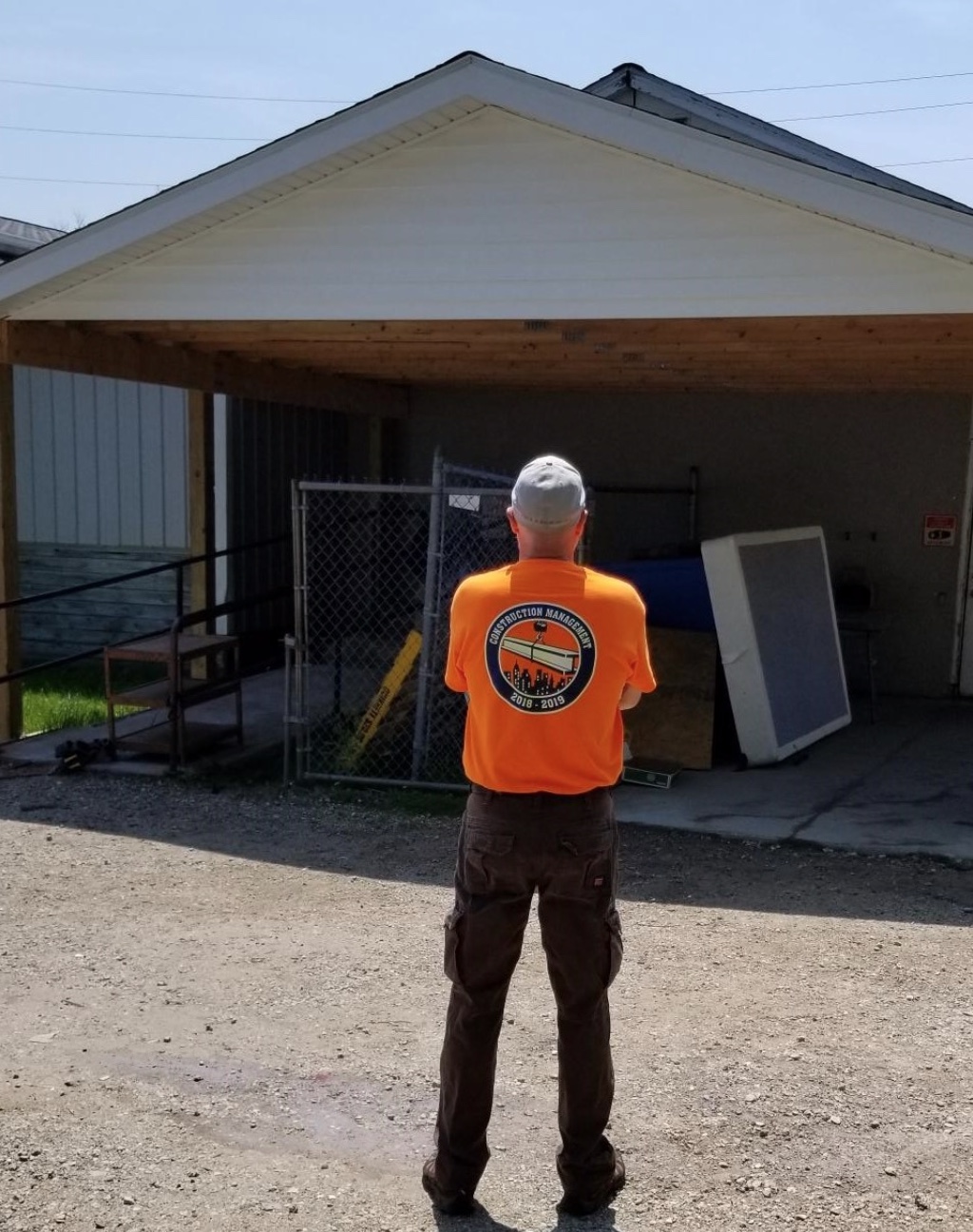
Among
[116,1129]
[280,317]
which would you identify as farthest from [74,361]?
[116,1129]

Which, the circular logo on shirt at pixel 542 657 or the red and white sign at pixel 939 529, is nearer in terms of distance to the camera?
the circular logo on shirt at pixel 542 657

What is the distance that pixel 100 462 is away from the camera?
1196 centimetres

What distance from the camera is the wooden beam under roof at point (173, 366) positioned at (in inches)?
304

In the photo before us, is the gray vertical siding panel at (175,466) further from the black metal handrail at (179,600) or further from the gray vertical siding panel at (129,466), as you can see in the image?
the black metal handrail at (179,600)

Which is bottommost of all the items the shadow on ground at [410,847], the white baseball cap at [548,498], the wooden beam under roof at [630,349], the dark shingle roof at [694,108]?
the shadow on ground at [410,847]

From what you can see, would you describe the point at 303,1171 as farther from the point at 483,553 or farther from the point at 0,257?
the point at 0,257

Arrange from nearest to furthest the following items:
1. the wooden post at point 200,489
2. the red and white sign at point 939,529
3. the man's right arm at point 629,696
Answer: the man's right arm at point 629,696 < the wooden post at point 200,489 < the red and white sign at point 939,529

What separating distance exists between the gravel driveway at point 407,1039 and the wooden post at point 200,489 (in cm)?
385

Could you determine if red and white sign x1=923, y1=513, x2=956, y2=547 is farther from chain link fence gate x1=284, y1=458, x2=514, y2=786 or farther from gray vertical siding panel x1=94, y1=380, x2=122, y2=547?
gray vertical siding panel x1=94, y1=380, x2=122, y2=547

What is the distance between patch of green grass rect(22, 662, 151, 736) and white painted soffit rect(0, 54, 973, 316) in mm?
3118

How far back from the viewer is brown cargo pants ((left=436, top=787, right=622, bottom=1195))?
2.96 metres

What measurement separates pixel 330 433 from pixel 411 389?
873 mm

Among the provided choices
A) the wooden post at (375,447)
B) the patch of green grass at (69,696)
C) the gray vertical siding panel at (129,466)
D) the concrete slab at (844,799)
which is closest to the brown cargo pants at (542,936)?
the concrete slab at (844,799)

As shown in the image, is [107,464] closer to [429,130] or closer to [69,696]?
[69,696]
